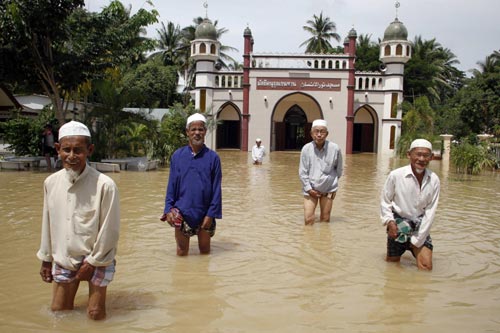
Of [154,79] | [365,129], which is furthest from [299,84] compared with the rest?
[154,79]

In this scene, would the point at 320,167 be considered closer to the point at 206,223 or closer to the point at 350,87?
the point at 206,223

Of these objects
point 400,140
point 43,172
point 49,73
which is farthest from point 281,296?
point 400,140

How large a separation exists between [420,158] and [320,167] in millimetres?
2309

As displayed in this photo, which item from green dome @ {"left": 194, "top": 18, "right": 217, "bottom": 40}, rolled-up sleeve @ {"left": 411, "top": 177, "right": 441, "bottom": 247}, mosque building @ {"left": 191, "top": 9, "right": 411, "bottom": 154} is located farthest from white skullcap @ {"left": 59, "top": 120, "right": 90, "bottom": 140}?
green dome @ {"left": 194, "top": 18, "right": 217, "bottom": 40}

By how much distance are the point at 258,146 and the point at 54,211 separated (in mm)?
14965

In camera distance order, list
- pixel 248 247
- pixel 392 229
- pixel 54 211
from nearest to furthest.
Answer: pixel 54 211, pixel 392 229, pixel 248 247

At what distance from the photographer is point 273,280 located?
471cm

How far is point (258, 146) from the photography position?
1825cm

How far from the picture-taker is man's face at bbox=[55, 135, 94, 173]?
3331 millimetres

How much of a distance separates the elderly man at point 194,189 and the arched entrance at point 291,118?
2697cm

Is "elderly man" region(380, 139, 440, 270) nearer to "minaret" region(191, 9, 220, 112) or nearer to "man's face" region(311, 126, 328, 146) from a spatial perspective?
"man's face" region(311, 126, 328, 146)

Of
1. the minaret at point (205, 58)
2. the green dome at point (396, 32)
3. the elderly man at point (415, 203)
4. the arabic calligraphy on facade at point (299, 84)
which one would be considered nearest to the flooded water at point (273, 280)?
the elderly man at point (415, 203)

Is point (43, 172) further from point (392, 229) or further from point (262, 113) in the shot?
point (262, 113)

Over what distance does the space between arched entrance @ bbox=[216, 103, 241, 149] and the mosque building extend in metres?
1.60
